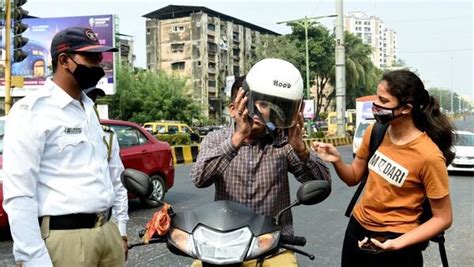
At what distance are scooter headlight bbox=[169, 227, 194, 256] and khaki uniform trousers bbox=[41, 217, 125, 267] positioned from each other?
552mm

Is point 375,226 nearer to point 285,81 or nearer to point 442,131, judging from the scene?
point 442,131

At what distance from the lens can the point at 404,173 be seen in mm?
2645

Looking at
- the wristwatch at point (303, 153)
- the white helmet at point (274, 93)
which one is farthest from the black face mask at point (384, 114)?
the white helmet at point (274, 93)

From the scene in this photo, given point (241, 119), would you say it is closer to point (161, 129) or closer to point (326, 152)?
point (326, 152)

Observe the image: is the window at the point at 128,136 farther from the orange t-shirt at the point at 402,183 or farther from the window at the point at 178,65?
the window at the point at 178,65

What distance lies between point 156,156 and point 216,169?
256 inches

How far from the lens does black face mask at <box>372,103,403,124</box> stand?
270 cm

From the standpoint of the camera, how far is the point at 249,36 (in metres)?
79.2

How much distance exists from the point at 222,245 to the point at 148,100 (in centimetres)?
4210

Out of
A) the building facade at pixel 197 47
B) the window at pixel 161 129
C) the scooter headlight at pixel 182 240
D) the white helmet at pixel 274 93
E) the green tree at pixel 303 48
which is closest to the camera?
the scooter headlight at pixel 182 240

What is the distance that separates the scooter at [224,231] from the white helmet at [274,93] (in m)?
0.33

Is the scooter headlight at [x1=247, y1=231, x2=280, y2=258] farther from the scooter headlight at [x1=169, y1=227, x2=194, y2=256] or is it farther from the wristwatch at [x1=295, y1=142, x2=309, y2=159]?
the wristwatch at [x1=295, y1=142, x2=309, y2=159]

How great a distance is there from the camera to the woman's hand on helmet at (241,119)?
2381 mm

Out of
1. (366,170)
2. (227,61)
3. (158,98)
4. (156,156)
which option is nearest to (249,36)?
(227,61)
